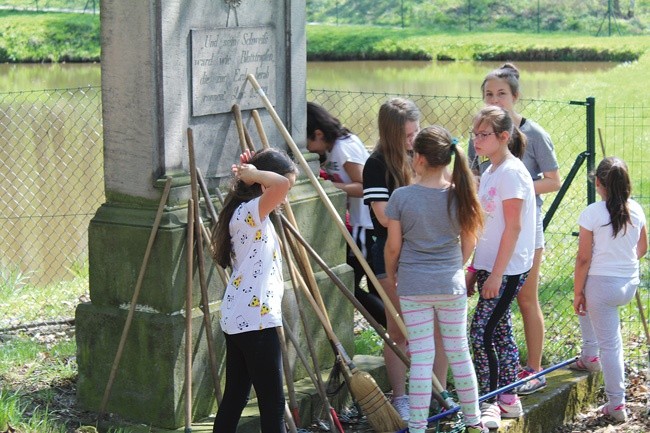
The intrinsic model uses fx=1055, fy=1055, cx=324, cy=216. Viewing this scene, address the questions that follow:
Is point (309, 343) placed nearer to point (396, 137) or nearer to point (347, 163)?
point (396, 137)

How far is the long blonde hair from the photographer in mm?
5266

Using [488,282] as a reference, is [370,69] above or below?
below

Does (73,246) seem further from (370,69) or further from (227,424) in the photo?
(370,69)

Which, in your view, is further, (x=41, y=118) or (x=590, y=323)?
(x=41, y=118)

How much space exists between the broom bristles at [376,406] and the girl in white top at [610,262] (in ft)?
4.26

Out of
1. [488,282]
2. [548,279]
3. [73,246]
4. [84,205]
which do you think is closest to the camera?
[488,282]

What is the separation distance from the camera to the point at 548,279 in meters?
8.49

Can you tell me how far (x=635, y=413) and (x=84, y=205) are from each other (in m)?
7.18

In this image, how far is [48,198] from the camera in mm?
11734

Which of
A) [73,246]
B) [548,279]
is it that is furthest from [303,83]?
[73,246]

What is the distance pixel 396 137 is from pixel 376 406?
1.33 meters

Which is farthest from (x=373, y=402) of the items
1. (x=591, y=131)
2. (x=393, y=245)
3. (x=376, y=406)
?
(x=591, y=131)

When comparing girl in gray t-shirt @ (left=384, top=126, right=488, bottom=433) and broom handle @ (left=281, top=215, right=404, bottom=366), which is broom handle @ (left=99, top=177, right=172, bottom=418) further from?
girl in gray t-shirt @ (left=384, top=126, right=488, bottom=433)

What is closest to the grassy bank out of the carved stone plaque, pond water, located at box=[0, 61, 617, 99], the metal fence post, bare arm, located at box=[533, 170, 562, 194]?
pond water, located at box=[0, 61, 617, 99]
